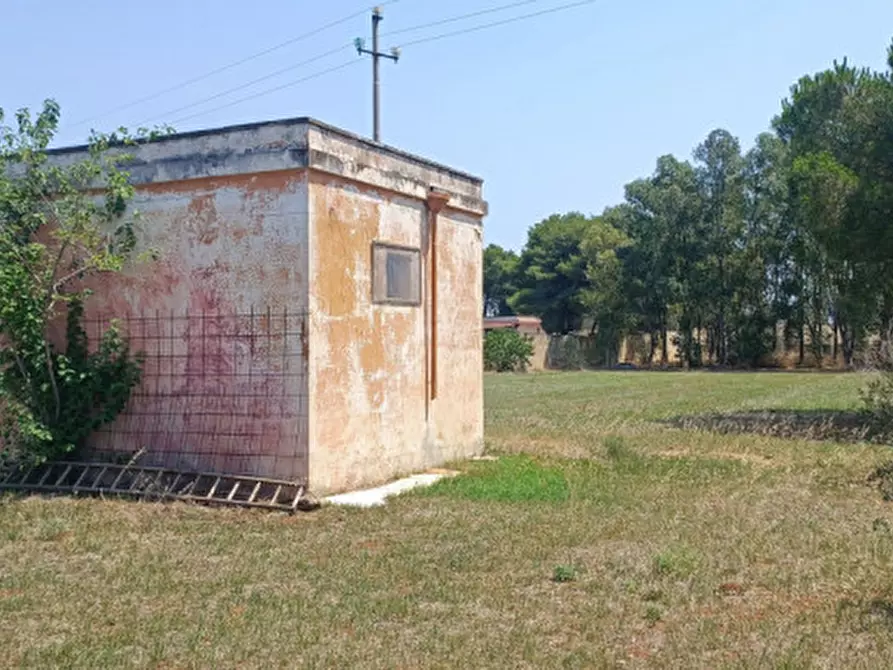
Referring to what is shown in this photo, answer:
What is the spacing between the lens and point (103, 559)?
737 cm

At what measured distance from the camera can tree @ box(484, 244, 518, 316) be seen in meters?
70.6

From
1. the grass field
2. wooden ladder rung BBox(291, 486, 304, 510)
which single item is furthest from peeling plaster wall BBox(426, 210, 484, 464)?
wooden ladder rung BBox(291, 486, 304, 510)

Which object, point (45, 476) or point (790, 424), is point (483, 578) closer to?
point (45, 476)

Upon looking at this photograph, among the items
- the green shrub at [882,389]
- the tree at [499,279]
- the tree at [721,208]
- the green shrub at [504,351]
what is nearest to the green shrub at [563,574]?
the green shrub at [882,389]

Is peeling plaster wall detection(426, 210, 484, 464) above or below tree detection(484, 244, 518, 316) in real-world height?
below

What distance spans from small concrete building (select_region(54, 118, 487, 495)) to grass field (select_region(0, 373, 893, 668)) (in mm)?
1071

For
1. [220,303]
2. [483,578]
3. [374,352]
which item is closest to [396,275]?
[374,352]

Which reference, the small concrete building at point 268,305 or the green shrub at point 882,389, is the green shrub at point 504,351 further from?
the green shrub at point 882,389

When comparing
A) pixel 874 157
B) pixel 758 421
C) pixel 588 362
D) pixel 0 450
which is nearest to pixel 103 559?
pixel 0 450

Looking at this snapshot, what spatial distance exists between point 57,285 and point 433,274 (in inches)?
188

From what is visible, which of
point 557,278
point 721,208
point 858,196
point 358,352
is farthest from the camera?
point 557,278

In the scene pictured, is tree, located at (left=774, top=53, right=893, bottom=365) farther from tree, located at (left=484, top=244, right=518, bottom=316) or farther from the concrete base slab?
tree, located at (left=484, top=244, right=518, bottom=316)

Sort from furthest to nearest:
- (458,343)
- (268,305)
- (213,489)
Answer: (458,343) → (268,305) → (213,489)

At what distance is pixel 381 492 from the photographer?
1059 cm
